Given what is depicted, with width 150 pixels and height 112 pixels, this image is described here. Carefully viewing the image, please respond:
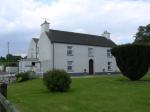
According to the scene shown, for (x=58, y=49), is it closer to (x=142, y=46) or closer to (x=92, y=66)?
(x=92, y=66)

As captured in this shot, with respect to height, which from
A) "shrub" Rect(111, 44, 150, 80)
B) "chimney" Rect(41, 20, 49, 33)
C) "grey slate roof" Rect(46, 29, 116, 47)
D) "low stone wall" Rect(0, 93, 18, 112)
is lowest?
"low stone wall" Rect(0, 93, 18, 112)

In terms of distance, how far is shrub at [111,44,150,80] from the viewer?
28.5 metres

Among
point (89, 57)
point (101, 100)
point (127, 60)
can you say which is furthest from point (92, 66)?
point (101, 100)

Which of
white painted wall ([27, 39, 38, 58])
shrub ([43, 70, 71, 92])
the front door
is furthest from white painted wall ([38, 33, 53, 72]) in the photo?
shrub ([43, 70, 71, 92])

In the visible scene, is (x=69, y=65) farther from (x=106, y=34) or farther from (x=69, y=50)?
(x=106, y=34)

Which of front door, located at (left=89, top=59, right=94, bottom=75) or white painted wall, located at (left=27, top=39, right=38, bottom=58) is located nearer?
front door, located at (left=89, top=59, right=94, bottom=75)

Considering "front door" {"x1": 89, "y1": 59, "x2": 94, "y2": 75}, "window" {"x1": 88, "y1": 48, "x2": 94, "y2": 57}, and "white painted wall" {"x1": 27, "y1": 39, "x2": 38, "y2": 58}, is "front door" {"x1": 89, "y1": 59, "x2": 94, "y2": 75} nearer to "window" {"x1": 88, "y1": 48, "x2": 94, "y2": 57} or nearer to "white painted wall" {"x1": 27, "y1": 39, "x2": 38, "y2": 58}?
"window" {"x1": 88, "y1": 48, "x2": 94, "y2": 57}

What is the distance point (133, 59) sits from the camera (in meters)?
28.7

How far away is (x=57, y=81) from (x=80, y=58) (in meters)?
33.4

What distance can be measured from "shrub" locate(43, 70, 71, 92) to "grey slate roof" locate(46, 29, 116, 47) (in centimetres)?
2896

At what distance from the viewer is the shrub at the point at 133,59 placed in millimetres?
28484

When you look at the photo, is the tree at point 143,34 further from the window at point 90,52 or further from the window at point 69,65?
the window at point 69,65

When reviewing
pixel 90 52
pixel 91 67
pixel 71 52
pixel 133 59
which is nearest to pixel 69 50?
pixel 71 52

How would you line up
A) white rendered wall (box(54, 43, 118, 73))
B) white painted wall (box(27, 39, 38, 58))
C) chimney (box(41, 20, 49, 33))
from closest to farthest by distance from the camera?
white rendered wall (box(54, 43, 118, 73)) → chimney (box(41, 20, 49, 33)) → white painted wall (box(27, 39, 38, 58))
